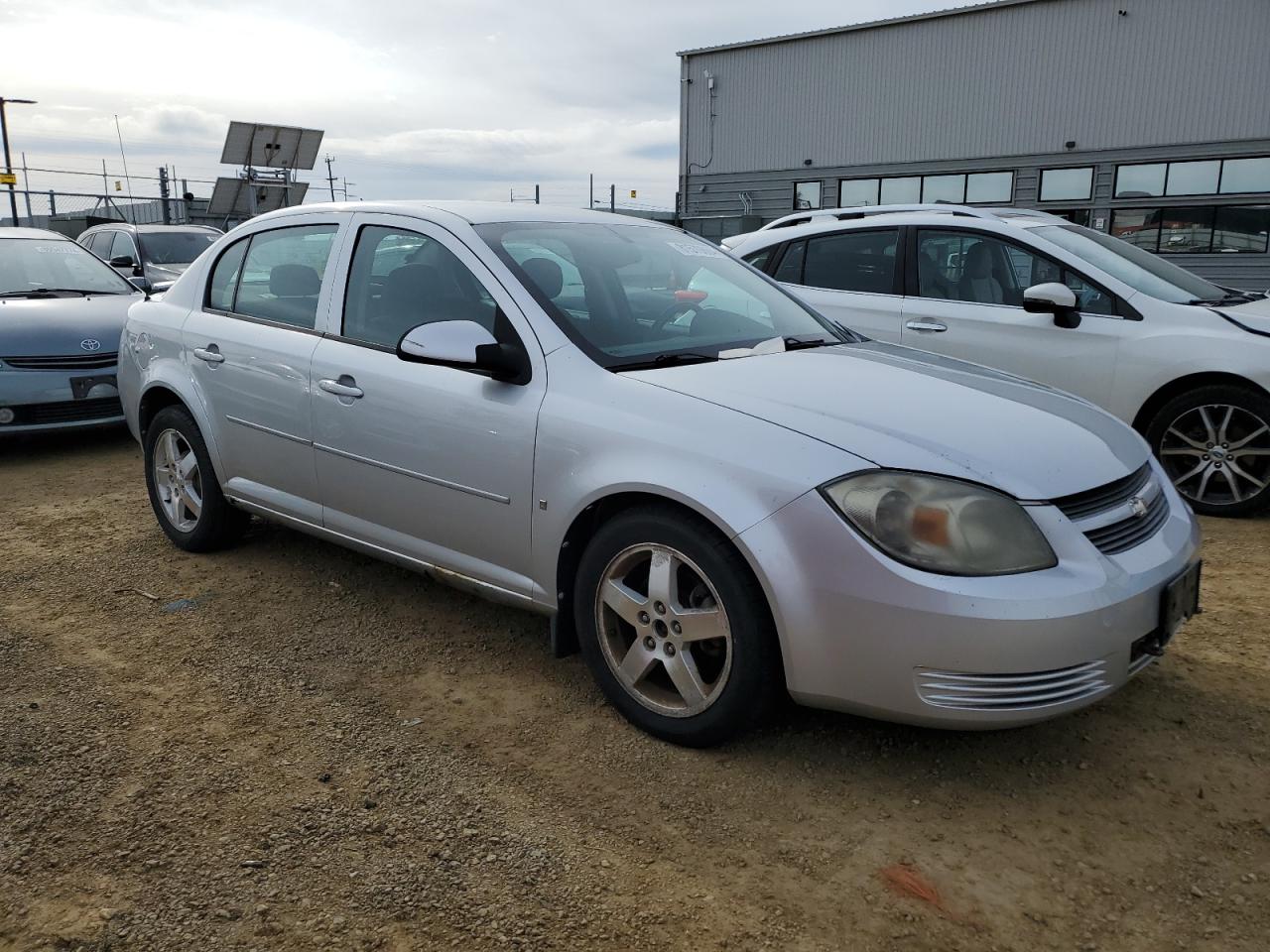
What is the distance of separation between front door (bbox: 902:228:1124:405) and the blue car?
5.36m

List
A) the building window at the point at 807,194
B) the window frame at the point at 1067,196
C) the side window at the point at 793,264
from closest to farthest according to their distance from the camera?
the side window at the point at 793,264
the window frame at the point at 1067,196
the building window at the point at 807,194

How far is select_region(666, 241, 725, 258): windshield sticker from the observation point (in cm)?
409

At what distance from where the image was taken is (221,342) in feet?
14.4

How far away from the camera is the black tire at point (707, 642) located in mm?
2701

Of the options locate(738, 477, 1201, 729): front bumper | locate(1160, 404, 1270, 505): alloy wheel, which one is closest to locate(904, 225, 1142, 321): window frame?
locate(1160, 404, 1270, 505): alloy wheel

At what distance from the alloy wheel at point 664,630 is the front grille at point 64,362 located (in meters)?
5.34

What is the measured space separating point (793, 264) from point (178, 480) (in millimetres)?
4018

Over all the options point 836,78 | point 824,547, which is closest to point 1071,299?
point 824,547

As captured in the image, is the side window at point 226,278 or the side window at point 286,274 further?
the side window at point 226,278

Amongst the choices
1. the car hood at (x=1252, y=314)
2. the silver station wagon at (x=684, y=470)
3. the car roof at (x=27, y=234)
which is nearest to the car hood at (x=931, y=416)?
the silver station wagon at (x=684, y=470)

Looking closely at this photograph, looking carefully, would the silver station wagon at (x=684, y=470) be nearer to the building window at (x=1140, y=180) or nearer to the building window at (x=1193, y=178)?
the building window at (x=1193, y=178)

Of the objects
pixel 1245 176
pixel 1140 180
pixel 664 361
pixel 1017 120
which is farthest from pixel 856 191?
pixel 664 361

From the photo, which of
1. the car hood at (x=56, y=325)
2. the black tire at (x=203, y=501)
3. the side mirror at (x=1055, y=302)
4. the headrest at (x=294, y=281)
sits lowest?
the black tire at (x=203, y=501)

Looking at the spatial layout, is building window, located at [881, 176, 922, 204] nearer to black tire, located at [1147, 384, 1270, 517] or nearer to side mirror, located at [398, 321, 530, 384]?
black tire, located at [1147, 384, 1270, 517]
